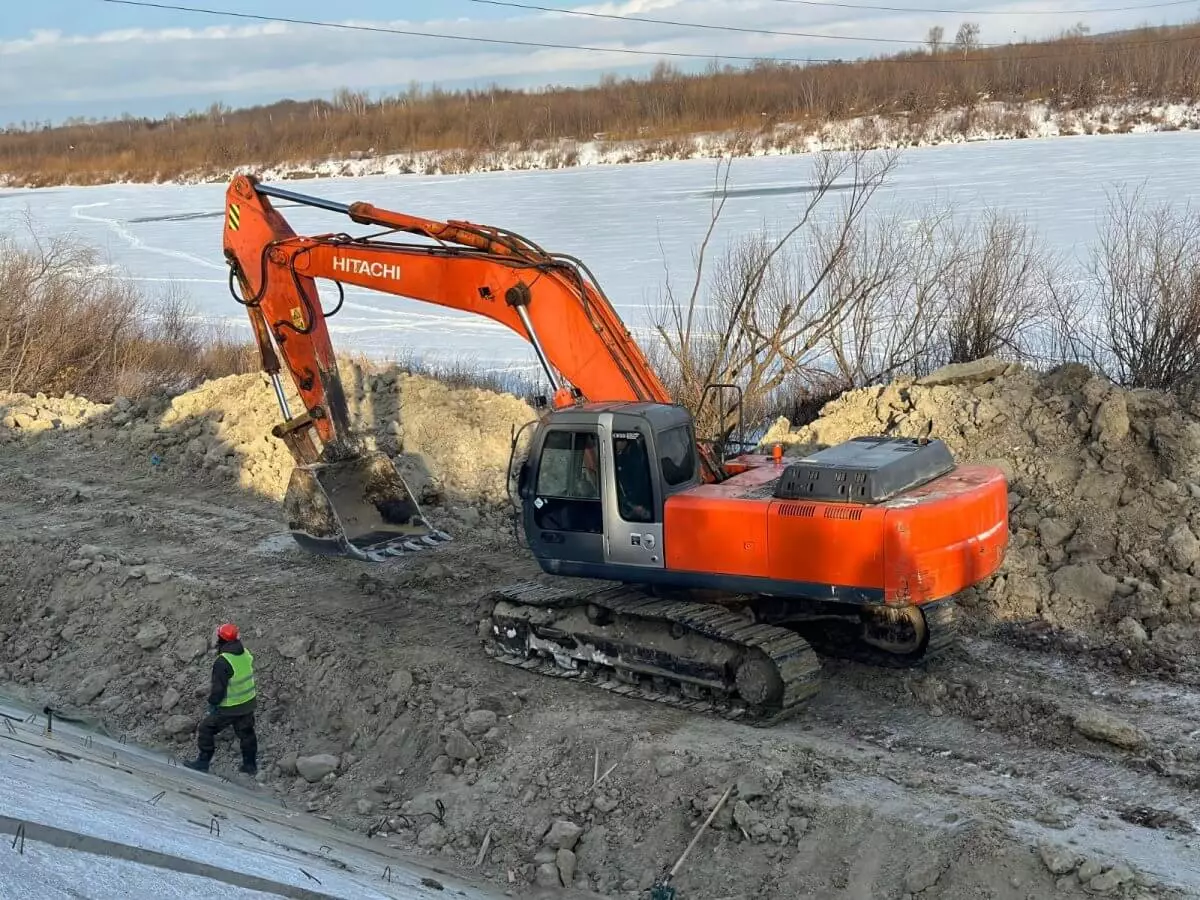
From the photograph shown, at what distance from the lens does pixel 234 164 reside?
61.4 metres

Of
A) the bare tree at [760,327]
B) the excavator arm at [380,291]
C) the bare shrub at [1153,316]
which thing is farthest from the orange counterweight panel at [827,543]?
the bare shrub at [1153,316]

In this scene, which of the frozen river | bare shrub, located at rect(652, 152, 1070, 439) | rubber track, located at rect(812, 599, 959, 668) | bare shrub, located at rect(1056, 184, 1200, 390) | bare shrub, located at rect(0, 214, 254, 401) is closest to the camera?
rubber track, located at rect(812, 599, 959, 668)

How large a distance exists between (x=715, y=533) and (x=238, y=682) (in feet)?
10.6

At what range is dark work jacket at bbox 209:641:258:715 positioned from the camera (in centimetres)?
805

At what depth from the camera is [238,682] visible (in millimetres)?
8125

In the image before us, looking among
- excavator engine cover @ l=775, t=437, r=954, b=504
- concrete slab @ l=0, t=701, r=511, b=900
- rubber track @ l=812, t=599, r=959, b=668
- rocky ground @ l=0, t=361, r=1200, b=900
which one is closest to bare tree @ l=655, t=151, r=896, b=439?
rocky ground @ l=0, t=361, r=1200, b=900

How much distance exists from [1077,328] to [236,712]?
1140 centimetres

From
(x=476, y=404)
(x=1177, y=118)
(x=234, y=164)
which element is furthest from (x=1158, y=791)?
(x=234, y=164)

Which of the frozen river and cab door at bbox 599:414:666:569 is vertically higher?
the frozen river

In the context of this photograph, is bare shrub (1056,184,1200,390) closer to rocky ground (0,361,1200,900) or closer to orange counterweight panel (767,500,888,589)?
rocky ground (0,361,1200,900)

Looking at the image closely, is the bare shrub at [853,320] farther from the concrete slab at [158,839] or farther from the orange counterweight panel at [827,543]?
the concrete slab at [158,839]

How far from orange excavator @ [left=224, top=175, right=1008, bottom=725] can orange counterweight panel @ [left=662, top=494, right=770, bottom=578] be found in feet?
0.04

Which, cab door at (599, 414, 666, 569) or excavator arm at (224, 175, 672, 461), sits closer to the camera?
cab door at (599, 414, 666, 569)

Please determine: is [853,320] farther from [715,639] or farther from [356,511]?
[715,639]
